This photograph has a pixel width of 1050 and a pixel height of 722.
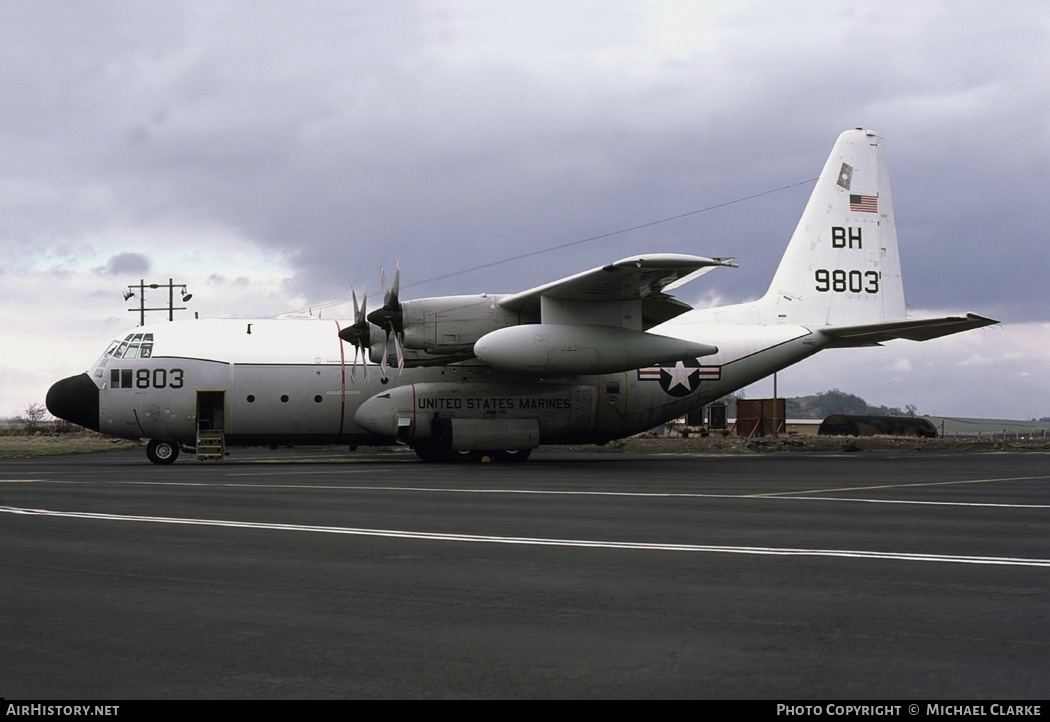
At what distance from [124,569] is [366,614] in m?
Result: 3.05

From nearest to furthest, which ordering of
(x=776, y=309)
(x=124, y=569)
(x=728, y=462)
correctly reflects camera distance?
(x=124, y=569), (x=728, y=462), (x=776, y=309)

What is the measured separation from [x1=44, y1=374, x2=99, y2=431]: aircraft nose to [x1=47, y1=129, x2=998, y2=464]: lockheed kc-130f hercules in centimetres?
4

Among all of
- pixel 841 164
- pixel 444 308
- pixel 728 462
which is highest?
pixel 841 164

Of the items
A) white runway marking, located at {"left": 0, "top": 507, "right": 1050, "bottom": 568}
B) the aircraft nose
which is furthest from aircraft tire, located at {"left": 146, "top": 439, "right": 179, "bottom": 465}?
white runway marking, located at {"left": 0, "top": 507, "right": 1050, "bottom": 568}

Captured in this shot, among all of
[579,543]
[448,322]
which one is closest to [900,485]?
[579,543]

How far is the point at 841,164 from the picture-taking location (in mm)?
31531

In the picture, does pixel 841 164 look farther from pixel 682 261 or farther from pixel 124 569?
pixel 124 569

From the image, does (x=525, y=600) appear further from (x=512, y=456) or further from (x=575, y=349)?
(x=512, y=456)

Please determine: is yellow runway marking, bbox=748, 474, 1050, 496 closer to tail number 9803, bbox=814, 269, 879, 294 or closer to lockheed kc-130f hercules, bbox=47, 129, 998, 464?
lockheed kc-130f hercules, bbox=47, 129, 998, 464

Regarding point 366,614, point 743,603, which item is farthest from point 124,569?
point 743,603

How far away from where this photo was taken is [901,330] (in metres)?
28.6

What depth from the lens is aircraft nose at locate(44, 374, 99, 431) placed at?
27.5 metres

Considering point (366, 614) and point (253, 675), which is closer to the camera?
point (253, 675)

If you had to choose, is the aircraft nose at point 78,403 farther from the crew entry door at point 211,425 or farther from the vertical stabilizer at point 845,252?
the vertical stabilizer at point 845,252
